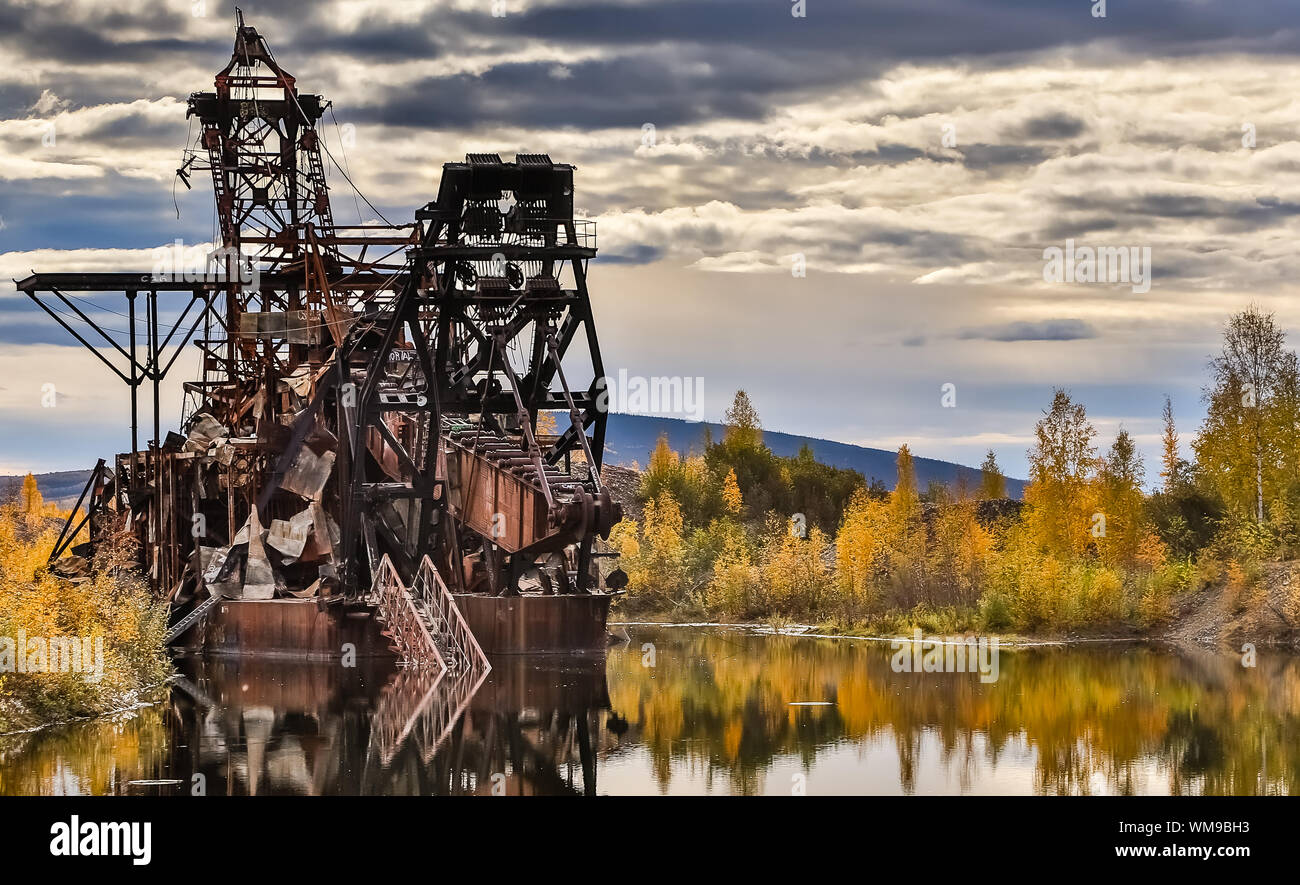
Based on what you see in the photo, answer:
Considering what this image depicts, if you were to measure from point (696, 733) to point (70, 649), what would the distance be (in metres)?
12.5

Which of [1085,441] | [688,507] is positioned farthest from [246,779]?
[688,507]

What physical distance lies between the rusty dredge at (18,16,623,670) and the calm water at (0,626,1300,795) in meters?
2.19

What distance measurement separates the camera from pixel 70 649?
3312 cm

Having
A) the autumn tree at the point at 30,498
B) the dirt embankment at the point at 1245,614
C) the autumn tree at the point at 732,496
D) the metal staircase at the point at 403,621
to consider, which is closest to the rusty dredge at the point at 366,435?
the metal staircase at the point at 403,621

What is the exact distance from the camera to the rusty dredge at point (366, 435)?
1594 inches

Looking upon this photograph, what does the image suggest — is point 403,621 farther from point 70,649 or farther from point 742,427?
point 742,427

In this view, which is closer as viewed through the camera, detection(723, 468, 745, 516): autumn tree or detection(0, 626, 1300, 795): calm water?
detection(0, 626, 1300, 795): calm water

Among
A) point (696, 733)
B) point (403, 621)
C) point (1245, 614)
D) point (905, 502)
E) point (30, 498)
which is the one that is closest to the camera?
point (696, 733)

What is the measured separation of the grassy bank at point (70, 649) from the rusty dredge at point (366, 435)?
537 cm

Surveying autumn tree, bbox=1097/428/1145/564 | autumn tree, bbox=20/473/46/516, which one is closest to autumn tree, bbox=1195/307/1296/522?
autumn tree, bbox=1097/428/1145/564

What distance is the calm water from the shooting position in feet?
88.1

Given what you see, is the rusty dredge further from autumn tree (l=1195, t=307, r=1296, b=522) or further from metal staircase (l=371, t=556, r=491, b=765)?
autumn tree (l=1195, t=307, r=1296, b=522)

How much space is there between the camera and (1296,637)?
46.8 m

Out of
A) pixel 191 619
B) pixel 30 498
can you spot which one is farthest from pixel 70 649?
pixel 30 498
